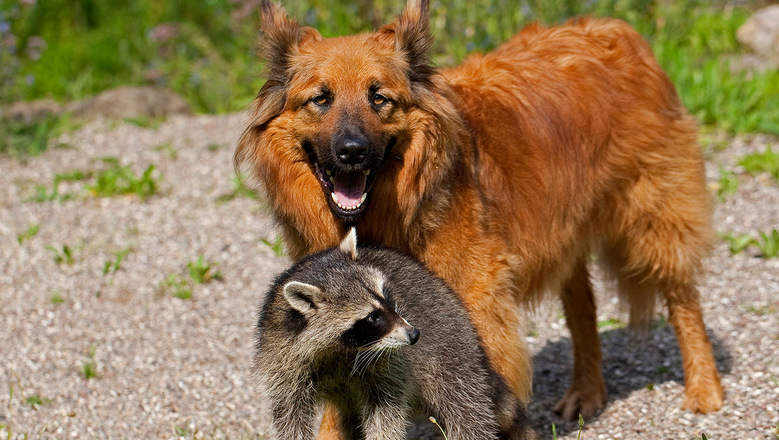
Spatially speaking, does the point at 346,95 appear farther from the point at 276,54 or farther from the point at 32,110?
the point at 32,110

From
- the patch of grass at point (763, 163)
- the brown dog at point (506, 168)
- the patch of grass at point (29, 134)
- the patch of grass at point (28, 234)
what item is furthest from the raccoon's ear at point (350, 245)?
the patch of grass at point (29, 134)

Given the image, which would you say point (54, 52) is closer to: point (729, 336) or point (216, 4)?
point (216, 4)

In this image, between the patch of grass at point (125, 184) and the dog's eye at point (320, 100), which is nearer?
the dog's eye at point (320, 100)

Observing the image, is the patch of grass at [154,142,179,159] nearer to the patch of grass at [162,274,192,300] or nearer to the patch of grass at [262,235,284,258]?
the patch of grass at [162,274,192,300]

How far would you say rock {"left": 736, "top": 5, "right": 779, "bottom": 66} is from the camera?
11.0m

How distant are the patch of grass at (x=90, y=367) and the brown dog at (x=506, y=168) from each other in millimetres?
2237

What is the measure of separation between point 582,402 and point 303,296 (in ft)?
8.58

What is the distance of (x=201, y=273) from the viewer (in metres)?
7.61

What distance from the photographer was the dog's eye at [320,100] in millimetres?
4449

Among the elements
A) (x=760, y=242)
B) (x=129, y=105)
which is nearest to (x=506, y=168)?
(x=760, y=242)

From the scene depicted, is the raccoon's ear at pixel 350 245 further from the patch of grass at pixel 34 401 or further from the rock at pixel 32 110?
the rock at pixel 32 110

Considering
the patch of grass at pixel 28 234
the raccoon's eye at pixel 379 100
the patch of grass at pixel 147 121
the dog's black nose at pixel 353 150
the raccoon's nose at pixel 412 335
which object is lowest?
the patch of grass at pixel 147 121

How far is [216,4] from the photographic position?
45.7 ft

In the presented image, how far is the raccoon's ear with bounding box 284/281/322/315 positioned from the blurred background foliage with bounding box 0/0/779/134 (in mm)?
6451
